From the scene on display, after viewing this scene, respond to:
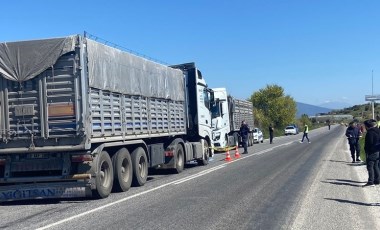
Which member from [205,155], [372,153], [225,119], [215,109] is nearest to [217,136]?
[225,119]

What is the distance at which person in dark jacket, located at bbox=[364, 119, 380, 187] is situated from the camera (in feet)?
41.8

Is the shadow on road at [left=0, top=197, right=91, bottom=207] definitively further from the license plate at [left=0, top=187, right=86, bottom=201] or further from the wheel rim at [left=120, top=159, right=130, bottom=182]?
the wheel rim at [left=120, top=159, right=130, bottom=182]

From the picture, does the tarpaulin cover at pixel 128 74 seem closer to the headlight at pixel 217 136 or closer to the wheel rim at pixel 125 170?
the wheel rim at pixel 125 170

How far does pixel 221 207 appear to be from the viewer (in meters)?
9.65

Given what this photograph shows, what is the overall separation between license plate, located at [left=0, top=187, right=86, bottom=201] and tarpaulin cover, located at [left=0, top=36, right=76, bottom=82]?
2.39m

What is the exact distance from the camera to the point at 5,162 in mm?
11039

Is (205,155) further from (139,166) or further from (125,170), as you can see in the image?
(125,170)

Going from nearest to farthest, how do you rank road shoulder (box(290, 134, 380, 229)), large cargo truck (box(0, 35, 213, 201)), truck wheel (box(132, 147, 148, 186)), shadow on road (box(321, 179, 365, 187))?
road shoulder (box(290, 134, 380, 229))
large cargo truck (box(0, 35, 213, 201))
shadow on road (box(321, 179, 365, 187))
truck wheel (box(132, 147, 148, 186))

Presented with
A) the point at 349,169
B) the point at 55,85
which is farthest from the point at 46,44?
the point at 349,169

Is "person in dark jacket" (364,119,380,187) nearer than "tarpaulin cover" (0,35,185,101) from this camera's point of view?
No

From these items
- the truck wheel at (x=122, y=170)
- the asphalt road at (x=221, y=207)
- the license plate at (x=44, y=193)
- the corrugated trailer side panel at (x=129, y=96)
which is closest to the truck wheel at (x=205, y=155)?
the corrugated trailer side panel at (x=129, y=96)

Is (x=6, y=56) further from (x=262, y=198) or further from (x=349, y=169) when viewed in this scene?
(x=349, y=169)

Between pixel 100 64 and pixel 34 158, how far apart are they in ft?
8.52

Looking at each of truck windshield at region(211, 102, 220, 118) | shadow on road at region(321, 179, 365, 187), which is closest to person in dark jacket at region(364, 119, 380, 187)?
shadow on road at region(321, 179, 365, 187)
